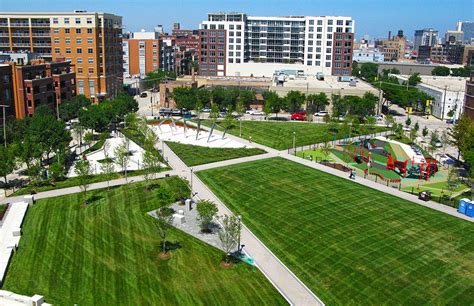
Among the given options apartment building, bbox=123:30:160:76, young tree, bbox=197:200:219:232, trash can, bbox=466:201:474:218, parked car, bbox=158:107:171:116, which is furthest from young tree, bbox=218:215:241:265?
apartment building, bbox=123:30:160:76

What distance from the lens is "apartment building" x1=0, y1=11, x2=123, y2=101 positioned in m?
102

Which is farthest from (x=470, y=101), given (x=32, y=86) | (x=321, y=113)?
(x=32, y=86)

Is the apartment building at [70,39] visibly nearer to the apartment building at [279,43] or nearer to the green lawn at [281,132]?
the green lawn at [281,132]

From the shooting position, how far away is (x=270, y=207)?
4512 cm

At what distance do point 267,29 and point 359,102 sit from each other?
6878 cm

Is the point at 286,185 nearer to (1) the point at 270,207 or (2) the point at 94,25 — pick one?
(1) the point at 270,207

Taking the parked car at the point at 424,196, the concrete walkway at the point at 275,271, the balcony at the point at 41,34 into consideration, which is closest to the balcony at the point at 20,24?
the balcony at the point at 41,34

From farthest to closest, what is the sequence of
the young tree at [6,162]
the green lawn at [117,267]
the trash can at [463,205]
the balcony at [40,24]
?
1. the balcony at [40,24]
2. the young tree at [6,162]
3. the trash can at [463,205]
4. the green lawn at [117,267]

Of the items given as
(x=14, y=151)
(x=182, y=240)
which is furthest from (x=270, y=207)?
(x=14, y=151)

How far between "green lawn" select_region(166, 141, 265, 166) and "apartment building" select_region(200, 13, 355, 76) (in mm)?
77842

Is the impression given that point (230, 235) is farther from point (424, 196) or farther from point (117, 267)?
point (424, 196)

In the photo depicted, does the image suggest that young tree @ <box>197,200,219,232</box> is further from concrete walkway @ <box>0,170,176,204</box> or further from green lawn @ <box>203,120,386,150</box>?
green lawn @ <box>203,120,386,150</box>

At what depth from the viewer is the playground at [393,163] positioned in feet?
175

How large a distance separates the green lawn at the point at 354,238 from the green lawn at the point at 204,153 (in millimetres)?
6512
